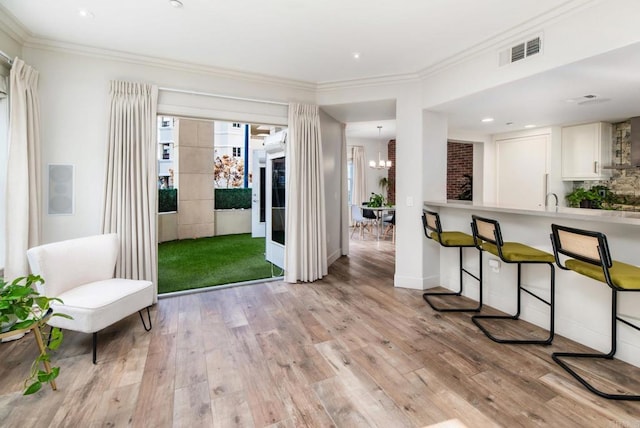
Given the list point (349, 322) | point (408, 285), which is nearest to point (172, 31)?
point (349, 322)

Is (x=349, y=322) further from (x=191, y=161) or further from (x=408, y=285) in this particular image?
(x=191, y=161)

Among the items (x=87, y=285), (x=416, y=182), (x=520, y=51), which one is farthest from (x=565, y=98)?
(x=87, y=285)

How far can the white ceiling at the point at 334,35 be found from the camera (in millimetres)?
2559

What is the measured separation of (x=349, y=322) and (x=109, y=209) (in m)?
2.81

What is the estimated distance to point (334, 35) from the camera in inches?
119

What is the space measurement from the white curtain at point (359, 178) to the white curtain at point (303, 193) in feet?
18.3

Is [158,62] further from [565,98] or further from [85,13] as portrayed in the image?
[565,98]

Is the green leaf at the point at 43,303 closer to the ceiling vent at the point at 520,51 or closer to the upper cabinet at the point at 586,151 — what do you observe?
the ceiling vent at the point at 520,51

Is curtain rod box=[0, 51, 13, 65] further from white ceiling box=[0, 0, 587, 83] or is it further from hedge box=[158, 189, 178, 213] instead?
hedge box=[158, 189, 178, 213]

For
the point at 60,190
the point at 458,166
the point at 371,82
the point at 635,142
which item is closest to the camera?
the point at 60,190

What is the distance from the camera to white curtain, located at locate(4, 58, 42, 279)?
2807mm

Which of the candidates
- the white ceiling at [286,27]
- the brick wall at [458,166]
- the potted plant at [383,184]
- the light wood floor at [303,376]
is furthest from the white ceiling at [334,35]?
the potted plant at [383,184]

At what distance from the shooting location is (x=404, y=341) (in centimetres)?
272

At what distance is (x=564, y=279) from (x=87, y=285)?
14.1 ft
